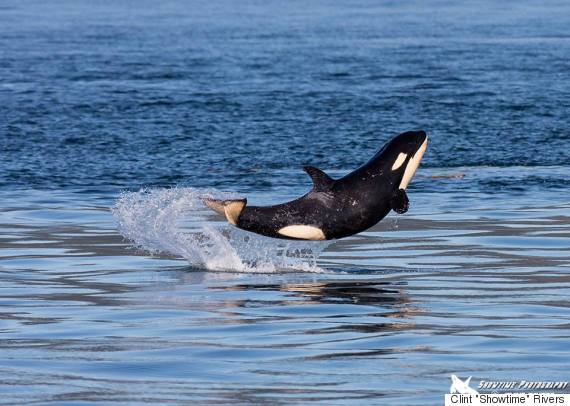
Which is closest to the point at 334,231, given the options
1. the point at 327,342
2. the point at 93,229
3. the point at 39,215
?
the point at 327,342

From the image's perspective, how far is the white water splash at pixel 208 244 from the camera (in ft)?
47.6

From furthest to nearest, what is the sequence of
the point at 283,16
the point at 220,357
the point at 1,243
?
the point at 283,16, the point at 1,243, the point at 220,357

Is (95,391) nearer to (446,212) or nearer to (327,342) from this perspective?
(327,342)

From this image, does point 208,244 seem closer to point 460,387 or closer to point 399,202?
point 399,202

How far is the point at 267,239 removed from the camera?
14.8 metres

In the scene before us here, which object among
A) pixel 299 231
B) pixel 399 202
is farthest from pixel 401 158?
pixel 299 231

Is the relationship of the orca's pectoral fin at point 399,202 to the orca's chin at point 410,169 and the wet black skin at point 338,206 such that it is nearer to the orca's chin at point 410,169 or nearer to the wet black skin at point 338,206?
the wet black skin at point 338,206

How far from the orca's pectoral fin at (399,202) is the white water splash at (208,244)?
3.70 feet

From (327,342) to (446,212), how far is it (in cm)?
750

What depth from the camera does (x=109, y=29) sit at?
5106 cm

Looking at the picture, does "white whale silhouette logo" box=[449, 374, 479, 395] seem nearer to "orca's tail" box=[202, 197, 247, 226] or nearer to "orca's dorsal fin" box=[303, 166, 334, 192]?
"orca's tail" box=[202, 197, 247, 226]

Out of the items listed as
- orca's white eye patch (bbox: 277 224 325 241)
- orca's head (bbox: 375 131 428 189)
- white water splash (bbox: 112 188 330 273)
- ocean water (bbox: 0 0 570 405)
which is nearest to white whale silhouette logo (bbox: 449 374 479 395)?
ocean water (bbox: 0 0 570 405)

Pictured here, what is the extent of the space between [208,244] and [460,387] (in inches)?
259

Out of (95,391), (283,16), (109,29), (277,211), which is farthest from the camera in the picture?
(283,16)
